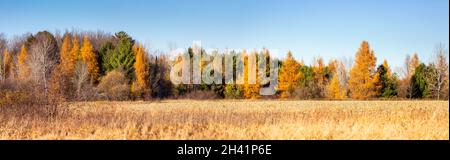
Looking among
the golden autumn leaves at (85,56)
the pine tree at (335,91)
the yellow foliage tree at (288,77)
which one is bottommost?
the pine tree at (335,91)

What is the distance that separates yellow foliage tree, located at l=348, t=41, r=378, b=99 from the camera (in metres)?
42.1

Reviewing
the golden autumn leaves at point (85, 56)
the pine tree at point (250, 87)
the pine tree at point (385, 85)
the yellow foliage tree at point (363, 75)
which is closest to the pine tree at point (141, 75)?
the golden autumn leaves at point (85, 56)

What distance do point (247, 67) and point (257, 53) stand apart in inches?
114

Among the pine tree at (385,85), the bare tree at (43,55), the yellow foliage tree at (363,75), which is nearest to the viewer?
the bare tree at (43,55)

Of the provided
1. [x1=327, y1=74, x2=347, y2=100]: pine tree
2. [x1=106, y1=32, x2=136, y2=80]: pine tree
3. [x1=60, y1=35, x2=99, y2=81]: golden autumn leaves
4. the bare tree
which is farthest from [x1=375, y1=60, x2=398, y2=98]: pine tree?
the bare tree

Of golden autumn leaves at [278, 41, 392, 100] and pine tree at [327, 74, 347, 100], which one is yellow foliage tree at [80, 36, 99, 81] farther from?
pine tree at [327, 74, 347, 100]

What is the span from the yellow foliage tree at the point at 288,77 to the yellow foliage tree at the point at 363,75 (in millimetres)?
6233

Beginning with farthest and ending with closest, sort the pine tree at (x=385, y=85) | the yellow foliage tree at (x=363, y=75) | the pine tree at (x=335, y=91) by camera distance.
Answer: the pine tree at (x=335, y=91)
the pine tree at (x=385, y=85)
the yellow foliage tree at (x=363, y=75)

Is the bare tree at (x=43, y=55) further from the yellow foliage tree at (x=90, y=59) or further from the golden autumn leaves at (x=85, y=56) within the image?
the yellow foliage tree at (x=90, y=59)

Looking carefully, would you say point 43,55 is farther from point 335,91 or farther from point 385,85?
point 385,85

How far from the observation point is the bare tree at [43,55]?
3756 cm

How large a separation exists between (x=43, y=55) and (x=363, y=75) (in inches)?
1285

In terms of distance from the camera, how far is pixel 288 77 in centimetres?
4572
